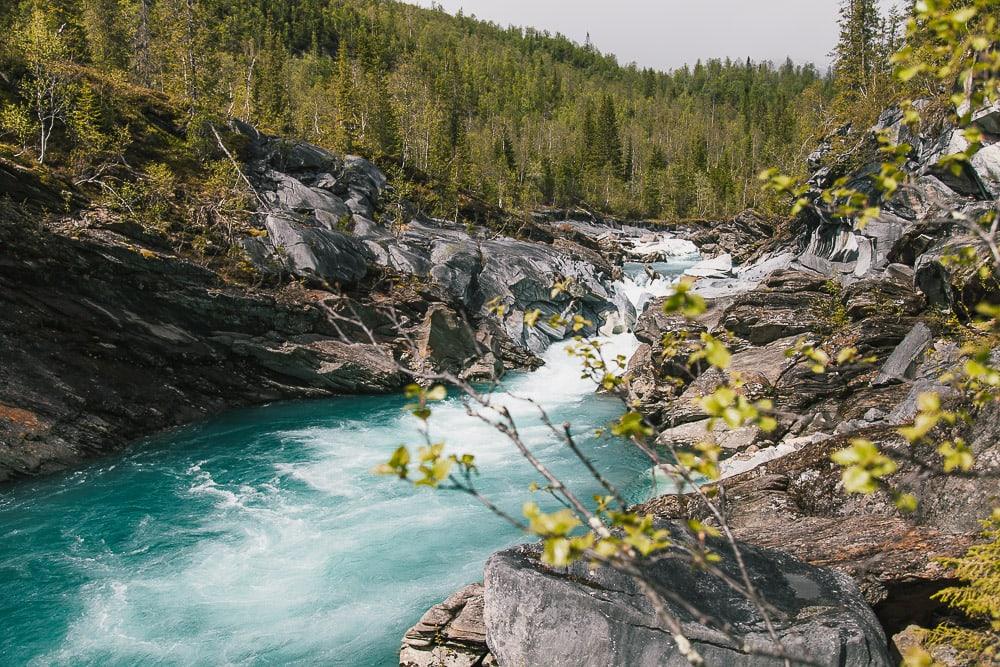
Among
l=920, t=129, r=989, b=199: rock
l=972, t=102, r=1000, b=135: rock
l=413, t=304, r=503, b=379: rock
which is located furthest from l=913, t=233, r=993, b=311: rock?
l=413, t=304, r=503, b=379: rock

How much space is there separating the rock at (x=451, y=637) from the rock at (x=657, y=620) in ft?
4.07

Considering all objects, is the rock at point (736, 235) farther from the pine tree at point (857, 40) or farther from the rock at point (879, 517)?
the rock at point (879, 517)

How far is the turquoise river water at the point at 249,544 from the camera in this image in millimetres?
10102

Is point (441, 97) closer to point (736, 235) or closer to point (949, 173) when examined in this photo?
point (736, 235)

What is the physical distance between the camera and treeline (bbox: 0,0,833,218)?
130 ft

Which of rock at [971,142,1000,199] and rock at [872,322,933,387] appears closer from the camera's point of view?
rock at [872,322,933,387]

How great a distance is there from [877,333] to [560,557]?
1851cm

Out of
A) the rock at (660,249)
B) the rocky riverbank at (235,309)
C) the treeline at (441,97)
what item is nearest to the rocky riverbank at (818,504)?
the rocky riverbank at (235,309)

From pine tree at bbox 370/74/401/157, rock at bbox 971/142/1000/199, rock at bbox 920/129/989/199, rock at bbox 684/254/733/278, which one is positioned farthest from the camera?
pine tree at bbox 370/74/401/157

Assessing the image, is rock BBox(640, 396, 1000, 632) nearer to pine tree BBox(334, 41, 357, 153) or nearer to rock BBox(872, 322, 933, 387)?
rock BBox(872, 322, 933, 387)

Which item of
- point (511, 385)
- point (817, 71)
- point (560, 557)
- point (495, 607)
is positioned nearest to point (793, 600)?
point (495, 607)

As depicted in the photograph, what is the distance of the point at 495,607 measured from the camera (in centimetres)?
655

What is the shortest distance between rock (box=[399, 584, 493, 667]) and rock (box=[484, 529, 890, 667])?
1.24 metres

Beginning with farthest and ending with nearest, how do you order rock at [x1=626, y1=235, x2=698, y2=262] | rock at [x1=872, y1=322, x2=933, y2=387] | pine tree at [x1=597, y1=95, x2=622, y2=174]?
1. pine tree at [x1=597, y1=95, x2=622, y2=174]
2. rock at [x1=626, y1=235, x2=698, y2=262]
3. rock at [x1=872, y1=322, x2=933, y2=387]
